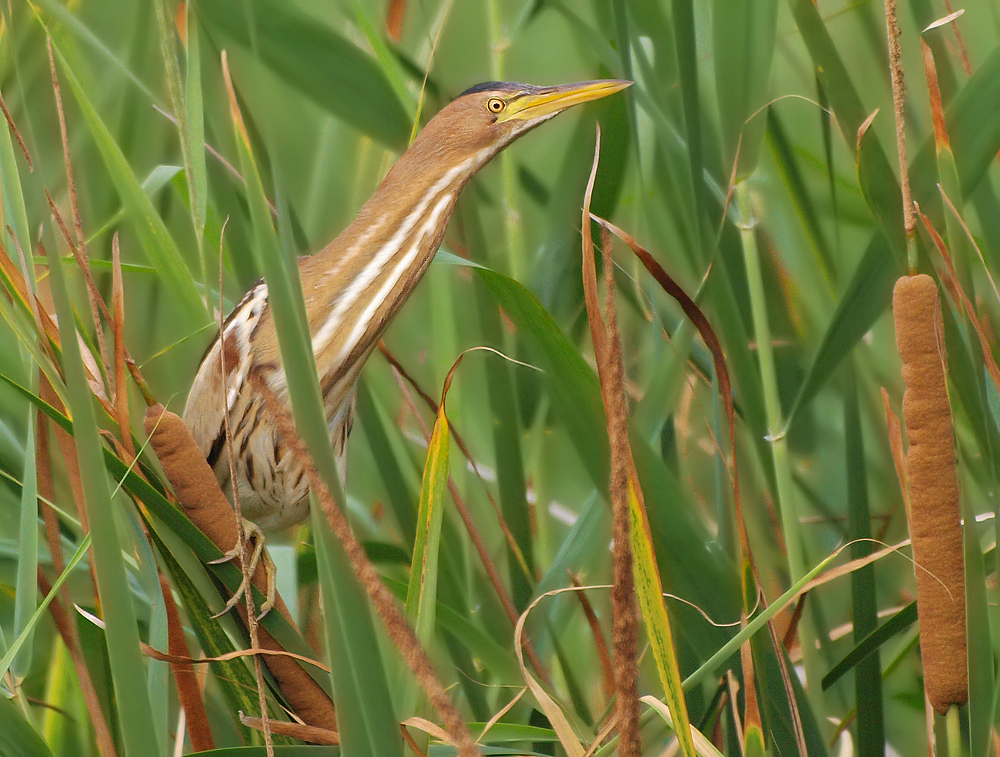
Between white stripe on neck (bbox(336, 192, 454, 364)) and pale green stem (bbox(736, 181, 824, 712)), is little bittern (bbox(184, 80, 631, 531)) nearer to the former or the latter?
white stripe on neck (bbox(336, 192, 454, 364))

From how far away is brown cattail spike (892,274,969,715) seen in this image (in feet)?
1.63

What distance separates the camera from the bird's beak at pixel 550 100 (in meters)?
0.95

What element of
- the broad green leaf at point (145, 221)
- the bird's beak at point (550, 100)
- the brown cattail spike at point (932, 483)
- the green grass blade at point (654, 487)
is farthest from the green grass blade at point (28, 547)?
the bird's beak at point (550, 100)

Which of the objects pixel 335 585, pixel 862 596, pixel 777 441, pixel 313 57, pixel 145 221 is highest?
pixel 313 57

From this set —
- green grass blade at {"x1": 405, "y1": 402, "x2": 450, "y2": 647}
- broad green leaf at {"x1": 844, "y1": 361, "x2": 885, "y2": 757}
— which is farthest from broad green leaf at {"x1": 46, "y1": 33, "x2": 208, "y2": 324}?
broad green leaf at {"x1": 844, "y1": 361, "x2": 885, "y2": 757}

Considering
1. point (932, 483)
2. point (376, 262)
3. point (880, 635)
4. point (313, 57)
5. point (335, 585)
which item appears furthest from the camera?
point (376, 262)

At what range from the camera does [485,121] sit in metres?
1.03

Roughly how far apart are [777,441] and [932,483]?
0.27 metres

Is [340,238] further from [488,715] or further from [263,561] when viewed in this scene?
[488,715]

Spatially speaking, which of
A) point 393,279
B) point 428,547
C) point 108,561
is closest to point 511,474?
point 393,279

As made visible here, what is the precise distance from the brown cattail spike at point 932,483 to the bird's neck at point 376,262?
51cm

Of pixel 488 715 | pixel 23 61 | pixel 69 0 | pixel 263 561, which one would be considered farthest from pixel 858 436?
pixel 69 0

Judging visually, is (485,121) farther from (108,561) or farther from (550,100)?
(108,561)

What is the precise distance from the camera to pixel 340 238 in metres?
1.00
